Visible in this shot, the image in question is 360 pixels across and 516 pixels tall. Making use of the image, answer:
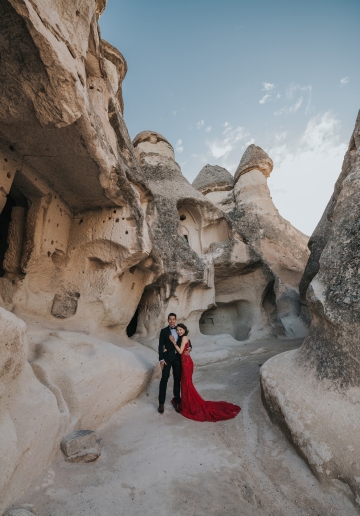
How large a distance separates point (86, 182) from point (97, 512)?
12.2 ft

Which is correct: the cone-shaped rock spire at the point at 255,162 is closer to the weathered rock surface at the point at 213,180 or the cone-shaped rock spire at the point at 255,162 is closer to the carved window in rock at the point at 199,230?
the weathered rock surface at the point at 213,180

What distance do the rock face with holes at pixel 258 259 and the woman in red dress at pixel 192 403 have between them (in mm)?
5313

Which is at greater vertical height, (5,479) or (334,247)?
(334,247)

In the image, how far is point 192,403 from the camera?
131 inches

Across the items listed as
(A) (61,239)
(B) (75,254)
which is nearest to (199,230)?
(B) (75,254)

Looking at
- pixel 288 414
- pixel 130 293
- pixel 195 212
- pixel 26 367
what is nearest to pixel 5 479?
pixel 26 367

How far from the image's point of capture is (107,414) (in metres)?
3.14

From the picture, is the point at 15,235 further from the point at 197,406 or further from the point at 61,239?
the point at 197,406

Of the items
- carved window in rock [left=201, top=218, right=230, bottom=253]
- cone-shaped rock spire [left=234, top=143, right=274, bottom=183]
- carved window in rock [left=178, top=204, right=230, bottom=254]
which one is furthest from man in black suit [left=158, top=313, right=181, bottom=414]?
cone-shaped rock spire [left=234, top=143, right=274, bottom=183]

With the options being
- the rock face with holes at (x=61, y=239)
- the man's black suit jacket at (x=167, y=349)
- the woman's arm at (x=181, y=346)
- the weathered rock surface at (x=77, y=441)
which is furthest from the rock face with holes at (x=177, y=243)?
the weathered rock surface at (x=77, y=441)

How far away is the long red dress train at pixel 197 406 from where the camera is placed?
320 cm

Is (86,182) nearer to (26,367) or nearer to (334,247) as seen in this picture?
(26,367)

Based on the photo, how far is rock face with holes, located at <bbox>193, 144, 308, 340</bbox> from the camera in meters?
9.05

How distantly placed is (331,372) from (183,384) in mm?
1628
